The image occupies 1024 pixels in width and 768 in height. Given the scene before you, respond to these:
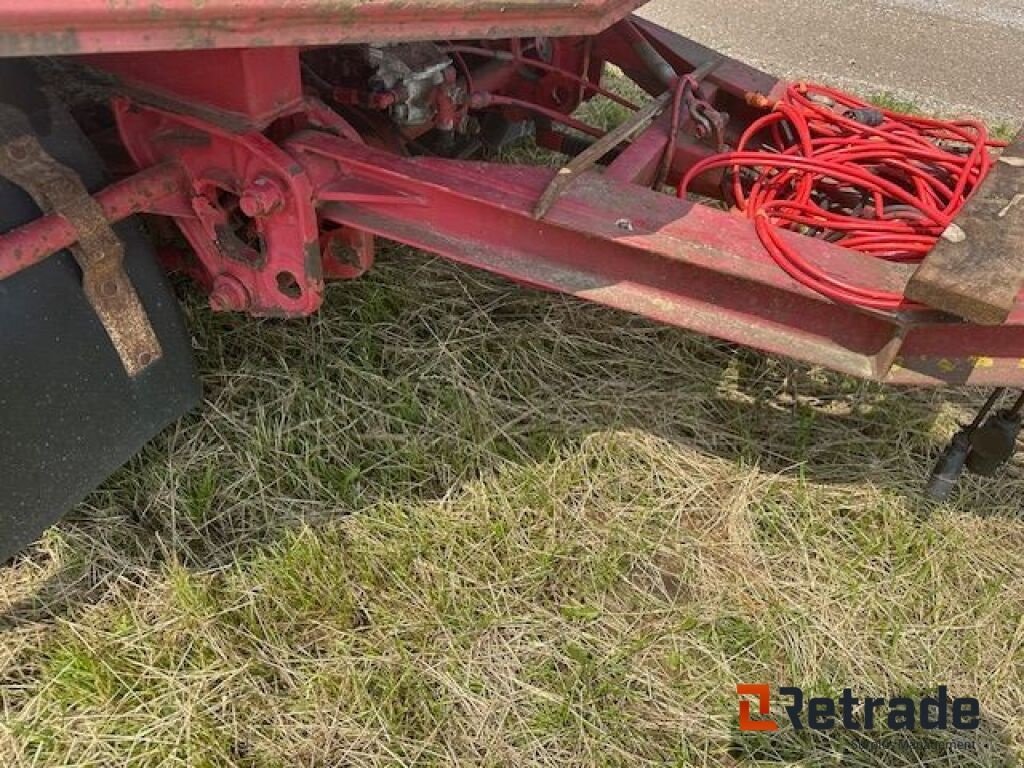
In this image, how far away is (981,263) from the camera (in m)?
1.57

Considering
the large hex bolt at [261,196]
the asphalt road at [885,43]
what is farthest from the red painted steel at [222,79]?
the asphalt road at [885,43]

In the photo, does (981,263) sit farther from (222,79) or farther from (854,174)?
(222,79)

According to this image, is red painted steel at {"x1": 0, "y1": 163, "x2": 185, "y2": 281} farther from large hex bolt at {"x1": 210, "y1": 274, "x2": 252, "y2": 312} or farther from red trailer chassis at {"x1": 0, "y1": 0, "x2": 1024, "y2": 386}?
large hex bolt at {"x1": 210, "y1": 274, "x2": 252, "y2": 312}

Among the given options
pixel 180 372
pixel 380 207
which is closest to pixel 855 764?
pixel 380 207

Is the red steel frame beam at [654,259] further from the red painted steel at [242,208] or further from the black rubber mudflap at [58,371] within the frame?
the black rubber mudflap at [58,371]

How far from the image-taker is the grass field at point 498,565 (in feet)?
5.96

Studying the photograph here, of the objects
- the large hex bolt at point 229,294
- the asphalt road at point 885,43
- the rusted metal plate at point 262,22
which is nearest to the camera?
the rusted metal plate at point 262,22

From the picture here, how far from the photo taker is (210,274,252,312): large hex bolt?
1.95m

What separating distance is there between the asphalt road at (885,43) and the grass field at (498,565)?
258 cm

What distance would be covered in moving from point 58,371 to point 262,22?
98 cm

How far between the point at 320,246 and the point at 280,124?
30 cm

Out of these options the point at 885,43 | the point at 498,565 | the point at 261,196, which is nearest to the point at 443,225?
the point at 261,196

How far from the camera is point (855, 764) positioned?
5.96 feet

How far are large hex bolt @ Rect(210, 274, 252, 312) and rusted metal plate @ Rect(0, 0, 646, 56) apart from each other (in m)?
0.80
